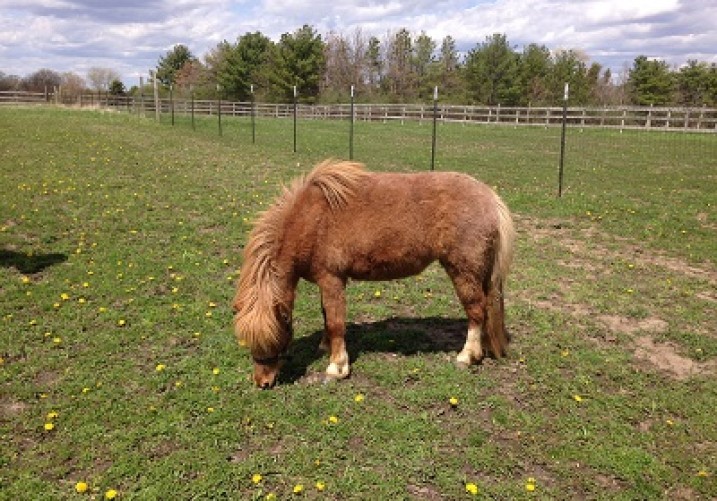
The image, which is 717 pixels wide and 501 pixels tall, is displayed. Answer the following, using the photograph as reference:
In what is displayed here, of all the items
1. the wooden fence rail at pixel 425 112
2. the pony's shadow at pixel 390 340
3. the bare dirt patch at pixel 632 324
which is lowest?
the pony's shadow at pixel 390 340

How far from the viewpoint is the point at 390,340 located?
17.5 ft

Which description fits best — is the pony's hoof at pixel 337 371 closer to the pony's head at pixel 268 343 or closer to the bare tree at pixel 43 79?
the pony's head at pixel 268 343

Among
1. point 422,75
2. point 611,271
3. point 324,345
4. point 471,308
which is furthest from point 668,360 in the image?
point 422,75

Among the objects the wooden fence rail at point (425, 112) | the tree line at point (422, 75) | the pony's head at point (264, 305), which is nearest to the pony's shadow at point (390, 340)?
the pony's head at point (264, 305)

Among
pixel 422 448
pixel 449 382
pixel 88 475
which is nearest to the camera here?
pixel 88 475

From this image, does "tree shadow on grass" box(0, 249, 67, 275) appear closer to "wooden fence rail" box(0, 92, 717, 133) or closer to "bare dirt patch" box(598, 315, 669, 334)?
"bare dirt patch" box(598, 315, 669, 334)

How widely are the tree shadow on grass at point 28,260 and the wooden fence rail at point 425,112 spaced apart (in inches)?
996

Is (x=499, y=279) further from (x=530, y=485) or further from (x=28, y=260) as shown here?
(x=28, y=260)

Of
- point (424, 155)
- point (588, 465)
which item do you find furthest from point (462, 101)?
point (588, 465)

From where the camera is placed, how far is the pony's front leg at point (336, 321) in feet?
14.9

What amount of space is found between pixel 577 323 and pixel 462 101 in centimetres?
5128

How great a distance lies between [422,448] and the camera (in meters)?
3.71

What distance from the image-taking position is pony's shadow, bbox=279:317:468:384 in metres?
4.96

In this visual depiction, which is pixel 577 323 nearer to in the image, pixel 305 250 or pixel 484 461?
pixel 484 461
